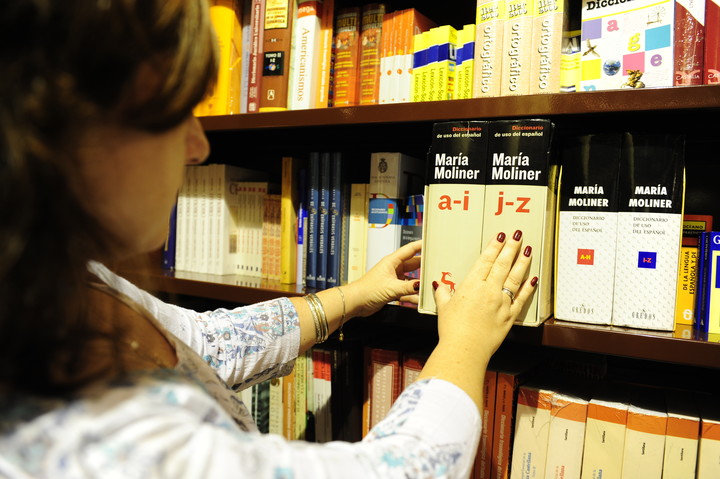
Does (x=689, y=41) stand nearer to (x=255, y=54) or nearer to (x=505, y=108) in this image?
(x=505, y=108)

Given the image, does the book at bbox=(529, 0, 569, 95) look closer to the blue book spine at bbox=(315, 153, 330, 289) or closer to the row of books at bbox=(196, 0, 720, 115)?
the row of books at bbox=(196, 0, 720, 115)

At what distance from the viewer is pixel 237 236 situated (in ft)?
4.34

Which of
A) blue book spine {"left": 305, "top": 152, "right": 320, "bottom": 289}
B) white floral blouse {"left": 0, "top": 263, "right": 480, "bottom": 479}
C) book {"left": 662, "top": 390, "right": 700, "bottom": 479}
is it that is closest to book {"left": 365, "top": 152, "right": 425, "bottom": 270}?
blue book spine {"left": 305, "top": 152, "right": 320, "bottom": 289}

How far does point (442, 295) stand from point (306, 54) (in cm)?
65

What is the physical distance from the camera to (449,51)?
0.99 metres

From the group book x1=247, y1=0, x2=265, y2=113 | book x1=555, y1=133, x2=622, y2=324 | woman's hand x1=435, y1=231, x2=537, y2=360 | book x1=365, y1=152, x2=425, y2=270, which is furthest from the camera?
book x1=247, y1=0, x2=265, y2=113

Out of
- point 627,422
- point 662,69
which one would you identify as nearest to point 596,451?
point 627,422

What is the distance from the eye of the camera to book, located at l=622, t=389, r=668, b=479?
0.82 m

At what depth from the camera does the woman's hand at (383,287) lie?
0.96 metres

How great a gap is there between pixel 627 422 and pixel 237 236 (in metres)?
0.96

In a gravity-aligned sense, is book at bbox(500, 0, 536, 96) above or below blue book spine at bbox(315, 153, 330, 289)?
above

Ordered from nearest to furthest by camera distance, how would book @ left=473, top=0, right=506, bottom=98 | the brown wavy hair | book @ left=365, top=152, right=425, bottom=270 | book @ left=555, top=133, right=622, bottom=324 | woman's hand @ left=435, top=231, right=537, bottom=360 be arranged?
the brown wavy hair
woman's hand @ left=435, top=231, right=537, bottom=360
book @ left=555, top=133, right=622, bottom=324
book @ left=473, top=0, right=506, bottom=98
book @ left=365, top=152, right=425, bottom=270

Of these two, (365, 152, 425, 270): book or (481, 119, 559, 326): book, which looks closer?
(481, 119, 559, 326): book

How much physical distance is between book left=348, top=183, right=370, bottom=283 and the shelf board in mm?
186
